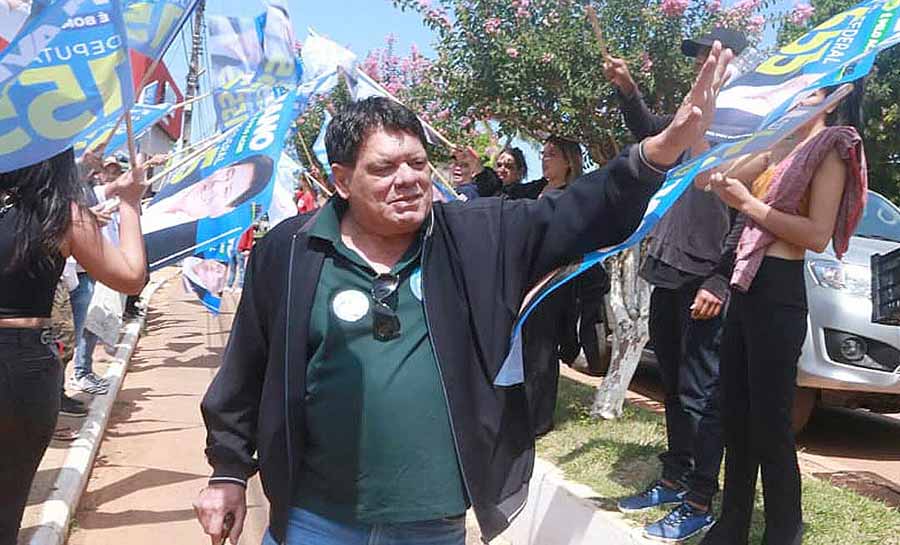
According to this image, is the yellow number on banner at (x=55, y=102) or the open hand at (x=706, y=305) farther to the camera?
the open hand at (x=706, y=305)

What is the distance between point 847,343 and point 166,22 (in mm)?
4261

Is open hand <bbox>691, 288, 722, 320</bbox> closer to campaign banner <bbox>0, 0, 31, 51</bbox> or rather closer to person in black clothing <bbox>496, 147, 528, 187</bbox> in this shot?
campaign banner <bbox>0, 0, 31, 51</bbox>

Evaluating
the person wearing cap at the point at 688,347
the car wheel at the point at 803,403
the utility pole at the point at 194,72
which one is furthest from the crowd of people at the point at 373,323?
the utility pole at the point at 194,72

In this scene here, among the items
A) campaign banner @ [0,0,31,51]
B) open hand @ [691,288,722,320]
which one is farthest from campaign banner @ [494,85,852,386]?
campaign banner @ [0,0,31,51]

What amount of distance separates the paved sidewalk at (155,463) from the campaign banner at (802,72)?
2.68 metres

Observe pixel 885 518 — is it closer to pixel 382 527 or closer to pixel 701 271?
pixel 701 271

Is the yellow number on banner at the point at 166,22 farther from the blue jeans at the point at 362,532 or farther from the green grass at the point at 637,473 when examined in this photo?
the green grass at the point at 637,473

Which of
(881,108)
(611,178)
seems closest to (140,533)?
(611,178)

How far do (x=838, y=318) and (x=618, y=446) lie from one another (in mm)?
1627

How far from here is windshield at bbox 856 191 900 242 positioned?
6.34 m

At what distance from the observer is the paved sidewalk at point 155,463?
16.1ft

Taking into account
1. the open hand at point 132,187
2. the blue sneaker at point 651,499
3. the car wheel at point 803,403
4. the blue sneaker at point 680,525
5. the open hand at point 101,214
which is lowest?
the car wheel at point 803,403

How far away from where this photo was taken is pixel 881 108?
18.0 m

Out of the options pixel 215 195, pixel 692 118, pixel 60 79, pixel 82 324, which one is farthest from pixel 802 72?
pixel 82 324
